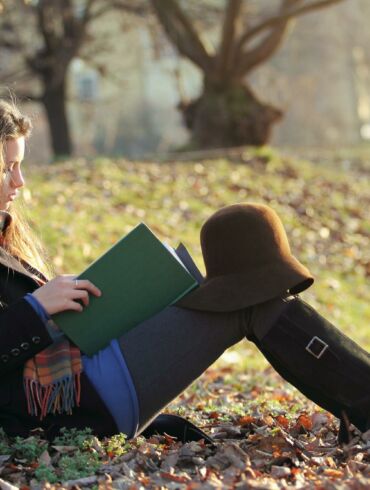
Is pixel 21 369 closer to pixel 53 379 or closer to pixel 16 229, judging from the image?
pixel 53 379

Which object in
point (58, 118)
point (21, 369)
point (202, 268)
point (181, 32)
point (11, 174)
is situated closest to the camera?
point (21, 369)

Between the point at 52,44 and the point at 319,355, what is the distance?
47.6 ft

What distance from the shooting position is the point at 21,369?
10.5ft

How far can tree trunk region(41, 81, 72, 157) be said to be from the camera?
17656 mm

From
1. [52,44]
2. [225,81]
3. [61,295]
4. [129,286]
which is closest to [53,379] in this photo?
Result: [61,295]

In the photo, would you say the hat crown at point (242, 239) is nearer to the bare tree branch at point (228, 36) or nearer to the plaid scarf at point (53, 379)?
the plaid scarf at point (53, 379)

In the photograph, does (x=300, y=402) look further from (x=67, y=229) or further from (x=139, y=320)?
(x=67, y=229)

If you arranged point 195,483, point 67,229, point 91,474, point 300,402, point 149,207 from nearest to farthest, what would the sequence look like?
point 195,483
point 91,474
point 300,402
point 67,229
point 149,207

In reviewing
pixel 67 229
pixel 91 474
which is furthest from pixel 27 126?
pixel 67 229

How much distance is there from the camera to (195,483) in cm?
273

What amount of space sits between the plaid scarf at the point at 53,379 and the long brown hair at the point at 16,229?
1.18ft

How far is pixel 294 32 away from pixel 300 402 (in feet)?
82.0

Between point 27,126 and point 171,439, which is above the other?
point 27,126

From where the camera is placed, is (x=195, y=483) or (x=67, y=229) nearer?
(x=195, y=483)
